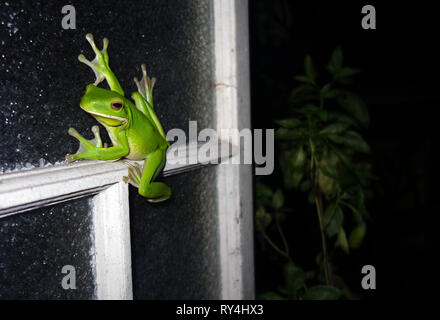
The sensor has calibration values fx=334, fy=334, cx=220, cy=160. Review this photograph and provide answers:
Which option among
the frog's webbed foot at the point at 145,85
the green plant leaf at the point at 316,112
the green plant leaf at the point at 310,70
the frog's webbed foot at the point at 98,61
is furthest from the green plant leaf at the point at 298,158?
the frog's webbed foot at the point at 98,61

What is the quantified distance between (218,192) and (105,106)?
0.38 metres

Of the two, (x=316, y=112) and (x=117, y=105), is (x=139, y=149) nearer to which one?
(x=117, y=105)

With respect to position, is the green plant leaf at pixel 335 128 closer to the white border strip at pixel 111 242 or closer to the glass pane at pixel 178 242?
the glass pane at pixel 178 242

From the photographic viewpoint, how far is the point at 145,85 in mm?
529

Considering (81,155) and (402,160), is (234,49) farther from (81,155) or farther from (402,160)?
(402,160)

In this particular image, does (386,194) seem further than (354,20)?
Yes

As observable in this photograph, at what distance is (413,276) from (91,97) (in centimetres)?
243

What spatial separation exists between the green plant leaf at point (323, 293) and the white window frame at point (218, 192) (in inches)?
9.5

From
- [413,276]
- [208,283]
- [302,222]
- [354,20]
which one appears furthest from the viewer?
[413,276]

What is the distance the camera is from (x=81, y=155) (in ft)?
1.32

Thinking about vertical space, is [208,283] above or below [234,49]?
below

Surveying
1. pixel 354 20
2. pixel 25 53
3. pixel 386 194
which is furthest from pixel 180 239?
pixel 386 194

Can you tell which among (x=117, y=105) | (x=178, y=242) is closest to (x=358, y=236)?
(x=178, y=242)

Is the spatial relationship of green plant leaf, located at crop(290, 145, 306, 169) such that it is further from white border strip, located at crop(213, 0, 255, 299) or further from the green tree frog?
the green tree frog
